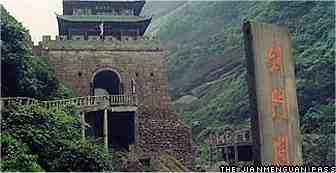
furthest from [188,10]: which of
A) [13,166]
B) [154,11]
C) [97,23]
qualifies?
[13,166]

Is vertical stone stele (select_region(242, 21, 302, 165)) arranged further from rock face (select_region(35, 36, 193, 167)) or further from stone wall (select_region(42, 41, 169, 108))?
stone wall (select_region(42, 41, 169, 108))

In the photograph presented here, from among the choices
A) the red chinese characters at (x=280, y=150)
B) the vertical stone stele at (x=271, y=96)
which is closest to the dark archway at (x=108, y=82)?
the vertical stone stele at (x=271, y=96)

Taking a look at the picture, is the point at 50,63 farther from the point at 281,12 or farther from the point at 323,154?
the point at 281,12

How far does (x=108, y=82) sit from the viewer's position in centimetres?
2633

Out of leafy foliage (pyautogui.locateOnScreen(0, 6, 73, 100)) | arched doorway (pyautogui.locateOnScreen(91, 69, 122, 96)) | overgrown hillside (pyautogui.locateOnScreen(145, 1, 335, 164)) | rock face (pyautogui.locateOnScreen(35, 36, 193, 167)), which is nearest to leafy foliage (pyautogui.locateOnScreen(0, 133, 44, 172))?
leafy foliage (pyautogui.locateOnScreen(0, 6, 73, 100))

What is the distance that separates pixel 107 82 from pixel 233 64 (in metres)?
17.0

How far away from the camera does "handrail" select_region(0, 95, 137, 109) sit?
53.3ft

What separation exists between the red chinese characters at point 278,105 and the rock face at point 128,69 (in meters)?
13.8

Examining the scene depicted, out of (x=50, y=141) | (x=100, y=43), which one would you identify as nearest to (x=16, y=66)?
(x=50, y=141)

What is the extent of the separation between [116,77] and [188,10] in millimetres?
32878

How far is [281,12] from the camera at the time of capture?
4109cm

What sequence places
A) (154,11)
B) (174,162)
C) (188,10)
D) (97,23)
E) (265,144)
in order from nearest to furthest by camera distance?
(265,144) → (174,162) → (97,23) → (188,10) → (154,11)

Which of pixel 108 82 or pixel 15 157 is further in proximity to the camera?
pixel 108 82

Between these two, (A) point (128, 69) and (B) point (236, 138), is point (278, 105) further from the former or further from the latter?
(A) point (128, 69)
